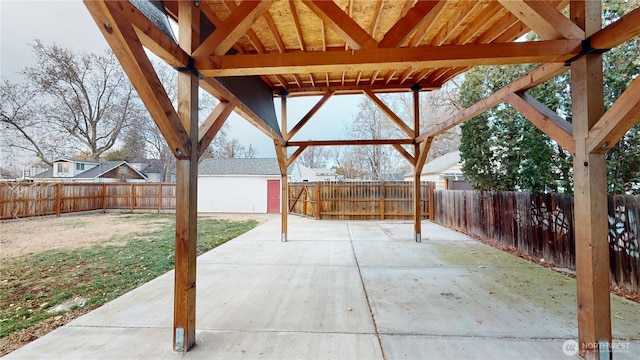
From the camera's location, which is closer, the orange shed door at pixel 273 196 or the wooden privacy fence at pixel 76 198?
the wooden privacy fence at pixel 76 198

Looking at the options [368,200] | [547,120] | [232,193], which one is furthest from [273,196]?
[547,120]

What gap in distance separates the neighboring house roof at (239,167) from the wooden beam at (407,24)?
12700mm

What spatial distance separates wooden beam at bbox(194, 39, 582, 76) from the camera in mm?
1996

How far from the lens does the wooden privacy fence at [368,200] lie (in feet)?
33.7

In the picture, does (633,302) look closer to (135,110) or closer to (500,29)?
(500,29)

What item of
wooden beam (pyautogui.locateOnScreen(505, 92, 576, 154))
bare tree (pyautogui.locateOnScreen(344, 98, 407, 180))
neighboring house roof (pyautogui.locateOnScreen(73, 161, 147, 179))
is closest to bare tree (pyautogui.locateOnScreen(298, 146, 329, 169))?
bare tree (pyautogui.locateOnScreen(344, 98, 407, 180))

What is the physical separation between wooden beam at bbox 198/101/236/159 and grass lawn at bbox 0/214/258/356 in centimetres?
231

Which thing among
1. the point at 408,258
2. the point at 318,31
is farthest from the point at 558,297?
the point at 318,31

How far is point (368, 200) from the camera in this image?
10.4 meters

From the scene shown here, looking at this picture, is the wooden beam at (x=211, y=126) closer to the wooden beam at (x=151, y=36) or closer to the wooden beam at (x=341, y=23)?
the wooden beam at (x=151, y=36)

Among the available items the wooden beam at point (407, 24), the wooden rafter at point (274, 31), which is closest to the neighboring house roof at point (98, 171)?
the wooden rafter at point (274, 31)

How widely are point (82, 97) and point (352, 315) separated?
22192 mm

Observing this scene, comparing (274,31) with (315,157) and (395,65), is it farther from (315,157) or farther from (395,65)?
(315,157)

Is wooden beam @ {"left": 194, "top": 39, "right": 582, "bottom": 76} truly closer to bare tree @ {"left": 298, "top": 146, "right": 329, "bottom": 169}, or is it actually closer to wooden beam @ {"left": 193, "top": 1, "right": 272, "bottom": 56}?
wooden beam @ {"left": 193, "top": 1, "right": 272, "bottom": 56}
